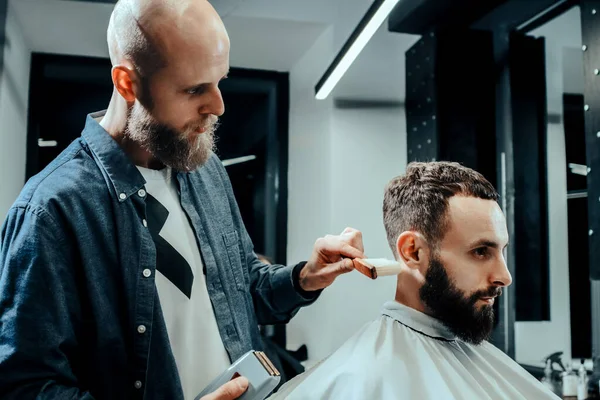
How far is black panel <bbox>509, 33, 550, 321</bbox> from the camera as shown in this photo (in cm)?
313

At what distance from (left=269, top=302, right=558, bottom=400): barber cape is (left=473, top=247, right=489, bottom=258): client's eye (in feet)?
0.73

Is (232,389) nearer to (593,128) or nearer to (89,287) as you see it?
(89,287)

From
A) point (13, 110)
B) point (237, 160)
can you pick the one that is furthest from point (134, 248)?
point (237, 160)

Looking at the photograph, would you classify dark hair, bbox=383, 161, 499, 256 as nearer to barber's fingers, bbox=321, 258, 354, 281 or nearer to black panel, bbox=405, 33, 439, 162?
barber's fingers, bbox=321, 258, 354, 281

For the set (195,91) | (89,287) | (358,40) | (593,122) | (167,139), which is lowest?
(89,287)

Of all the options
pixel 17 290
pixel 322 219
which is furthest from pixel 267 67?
pixel 17 290

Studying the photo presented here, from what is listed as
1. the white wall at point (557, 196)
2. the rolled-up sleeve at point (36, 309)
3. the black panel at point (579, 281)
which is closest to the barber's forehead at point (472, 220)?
the rolled-up sleeve at point (36, 309)

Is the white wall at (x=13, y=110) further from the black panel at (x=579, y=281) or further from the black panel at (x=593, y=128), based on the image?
the black panel at (x=579, y=281)

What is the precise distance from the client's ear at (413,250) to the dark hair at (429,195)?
0.02m

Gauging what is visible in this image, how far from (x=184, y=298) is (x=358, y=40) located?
5.69 ft

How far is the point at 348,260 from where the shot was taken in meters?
1.47

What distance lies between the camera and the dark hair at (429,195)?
1591 mm

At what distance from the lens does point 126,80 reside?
1.31 m

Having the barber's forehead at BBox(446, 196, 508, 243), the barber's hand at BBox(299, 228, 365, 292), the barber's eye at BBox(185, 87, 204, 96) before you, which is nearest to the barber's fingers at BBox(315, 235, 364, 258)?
the barber's hand at BBox(299, 228, 365, 292)
